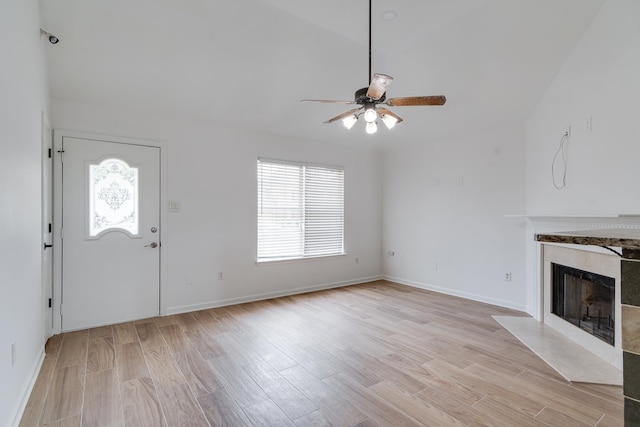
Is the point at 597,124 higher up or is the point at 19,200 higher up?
the point at 597,124

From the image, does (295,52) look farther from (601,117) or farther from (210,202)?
(601,117)

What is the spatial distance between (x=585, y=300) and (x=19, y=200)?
4969 mm

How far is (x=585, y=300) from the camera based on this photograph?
3.25m

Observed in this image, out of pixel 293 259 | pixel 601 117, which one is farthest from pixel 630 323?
pixel 293 259

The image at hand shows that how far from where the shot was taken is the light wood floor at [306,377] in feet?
6.83

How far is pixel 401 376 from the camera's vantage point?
2586 mm

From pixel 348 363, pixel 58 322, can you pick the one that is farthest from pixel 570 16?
pixel 58 322

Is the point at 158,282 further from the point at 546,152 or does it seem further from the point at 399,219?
the point at 546,152

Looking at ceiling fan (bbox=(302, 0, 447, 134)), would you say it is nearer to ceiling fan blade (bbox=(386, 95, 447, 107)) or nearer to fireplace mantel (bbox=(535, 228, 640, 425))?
ceiling fan blade (bbox=(386, 95, 447, 107))

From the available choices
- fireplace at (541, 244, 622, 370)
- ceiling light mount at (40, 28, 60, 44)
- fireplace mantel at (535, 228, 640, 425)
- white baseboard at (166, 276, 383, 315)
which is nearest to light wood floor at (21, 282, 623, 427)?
white baseboard at (166, 276, 383, 315)

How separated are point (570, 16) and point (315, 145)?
3.58 meters

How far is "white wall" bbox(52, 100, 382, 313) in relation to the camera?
398cm

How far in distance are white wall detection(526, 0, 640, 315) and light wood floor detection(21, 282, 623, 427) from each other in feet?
4.97

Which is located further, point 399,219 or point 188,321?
point 399,219
